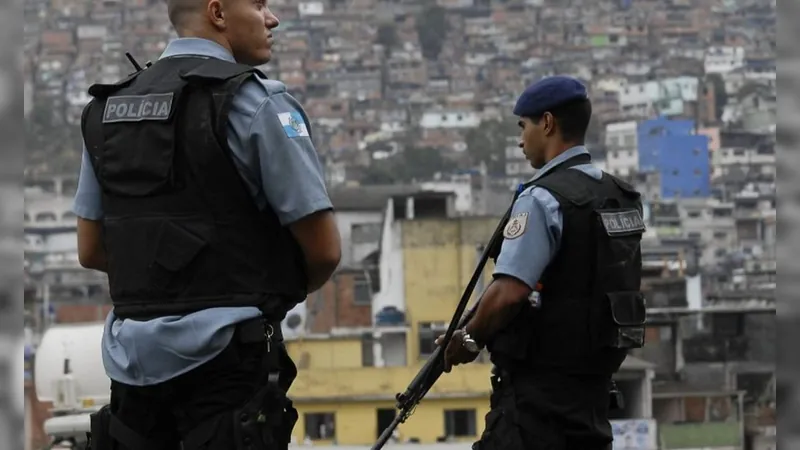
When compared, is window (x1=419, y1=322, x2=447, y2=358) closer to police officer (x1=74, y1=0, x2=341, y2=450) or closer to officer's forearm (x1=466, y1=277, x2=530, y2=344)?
officer's forearm (x1=466, y1=277, x2=530, y2=344)

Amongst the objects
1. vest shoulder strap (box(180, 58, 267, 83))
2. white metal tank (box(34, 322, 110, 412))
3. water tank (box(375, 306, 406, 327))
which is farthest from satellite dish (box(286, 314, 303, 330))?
vest shoulder strap (box(180, 58, 267, 83))

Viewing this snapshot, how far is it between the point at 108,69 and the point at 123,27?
12.0 meters

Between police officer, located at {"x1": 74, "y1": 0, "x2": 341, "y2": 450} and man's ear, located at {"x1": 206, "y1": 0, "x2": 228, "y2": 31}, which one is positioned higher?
man's ear, located at {"x1": 206, "y1": 0, "x2": 228, "y2": 31}

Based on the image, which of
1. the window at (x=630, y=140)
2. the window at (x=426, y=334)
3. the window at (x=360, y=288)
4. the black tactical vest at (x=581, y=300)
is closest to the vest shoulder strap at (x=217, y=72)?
the black tactical vest at (x=581, y=300)

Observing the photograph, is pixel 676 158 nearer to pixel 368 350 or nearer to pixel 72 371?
pixel 368 350

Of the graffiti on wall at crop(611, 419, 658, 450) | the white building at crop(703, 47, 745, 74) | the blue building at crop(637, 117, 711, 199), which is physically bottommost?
the graffiti on wall at crop(611, 419, 658, 450)

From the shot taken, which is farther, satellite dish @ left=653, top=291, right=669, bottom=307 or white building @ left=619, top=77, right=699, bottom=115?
white building @ left=619, top=77, right=699, bottom=115

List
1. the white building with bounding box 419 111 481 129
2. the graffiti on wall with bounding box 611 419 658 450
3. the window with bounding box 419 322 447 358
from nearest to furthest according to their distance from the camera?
the graffiti on wall with bounding box 611 419 658 450
the window with bounding box 419 322 447 358
the white building with bounding box 419 111 481 129

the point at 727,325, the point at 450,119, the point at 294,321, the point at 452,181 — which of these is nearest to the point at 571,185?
the point at 727,325

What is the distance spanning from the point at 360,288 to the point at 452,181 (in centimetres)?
3520

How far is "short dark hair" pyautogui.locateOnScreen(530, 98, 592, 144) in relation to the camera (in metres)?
3.58

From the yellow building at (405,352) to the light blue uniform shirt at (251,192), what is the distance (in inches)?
871

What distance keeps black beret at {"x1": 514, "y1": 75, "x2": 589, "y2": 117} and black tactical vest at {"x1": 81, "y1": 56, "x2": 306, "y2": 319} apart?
1021 mm

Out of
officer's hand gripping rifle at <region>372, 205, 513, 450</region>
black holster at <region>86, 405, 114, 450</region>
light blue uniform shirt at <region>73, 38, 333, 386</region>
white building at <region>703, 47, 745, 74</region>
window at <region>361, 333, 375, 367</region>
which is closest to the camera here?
light blue uniform shirt at <region>73, 38, 333, 386</region>
